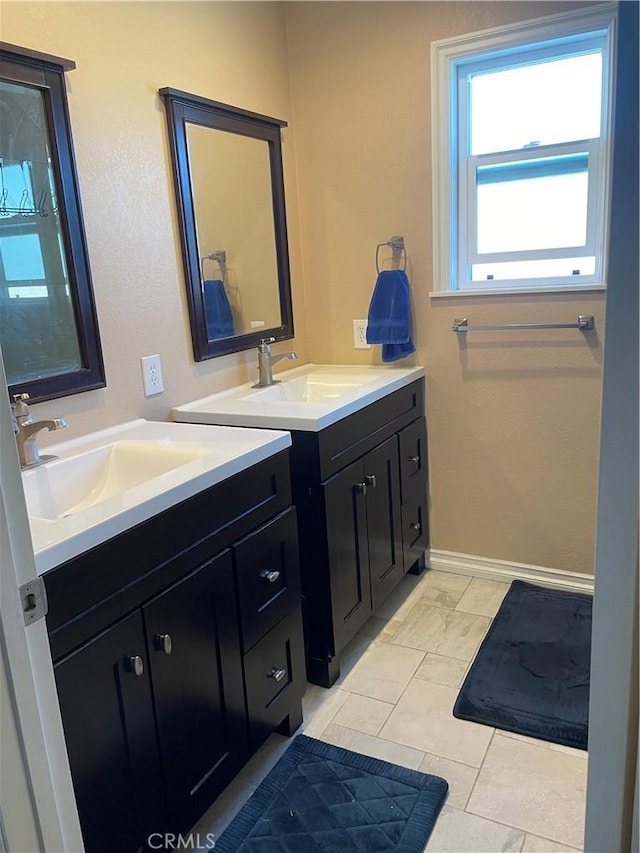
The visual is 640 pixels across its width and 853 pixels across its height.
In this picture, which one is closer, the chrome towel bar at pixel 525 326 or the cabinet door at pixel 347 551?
the cabinet door at pixel 347 551

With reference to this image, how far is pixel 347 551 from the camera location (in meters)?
2.10

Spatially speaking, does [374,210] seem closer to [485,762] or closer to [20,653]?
[485,762]

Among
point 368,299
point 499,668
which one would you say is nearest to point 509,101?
point 368,299

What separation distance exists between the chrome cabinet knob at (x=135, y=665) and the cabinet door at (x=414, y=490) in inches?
56.0

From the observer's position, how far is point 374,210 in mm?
2615

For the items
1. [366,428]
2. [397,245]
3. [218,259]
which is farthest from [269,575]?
[397,245]

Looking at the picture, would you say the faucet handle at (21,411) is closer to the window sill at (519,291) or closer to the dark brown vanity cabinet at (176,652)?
the dark brown vanity cabinet at (176,652)

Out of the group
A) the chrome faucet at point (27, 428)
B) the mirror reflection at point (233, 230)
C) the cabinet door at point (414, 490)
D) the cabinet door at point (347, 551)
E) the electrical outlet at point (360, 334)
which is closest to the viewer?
the chrome faucet at point (27, 428)

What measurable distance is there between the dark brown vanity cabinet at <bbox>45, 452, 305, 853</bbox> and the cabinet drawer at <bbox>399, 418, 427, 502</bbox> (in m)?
0.83

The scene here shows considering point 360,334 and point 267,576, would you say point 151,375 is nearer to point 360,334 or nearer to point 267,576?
point 267,576

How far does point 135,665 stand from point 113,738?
0.14 m

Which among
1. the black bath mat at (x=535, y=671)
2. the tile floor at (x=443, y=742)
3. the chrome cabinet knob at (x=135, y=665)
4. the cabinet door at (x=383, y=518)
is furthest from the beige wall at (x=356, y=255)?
the chrome cabinet knob at (x=135, y=665)

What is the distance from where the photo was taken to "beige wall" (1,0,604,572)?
1919 millimetres

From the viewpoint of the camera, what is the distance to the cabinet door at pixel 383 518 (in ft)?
7.41
